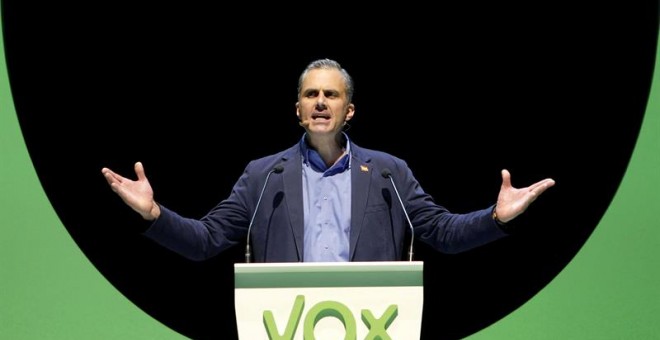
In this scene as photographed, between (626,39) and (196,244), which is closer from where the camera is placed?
(196,244)

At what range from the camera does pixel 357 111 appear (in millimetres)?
3889

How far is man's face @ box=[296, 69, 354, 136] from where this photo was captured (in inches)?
116

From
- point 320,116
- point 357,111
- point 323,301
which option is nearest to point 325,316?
point 323,301

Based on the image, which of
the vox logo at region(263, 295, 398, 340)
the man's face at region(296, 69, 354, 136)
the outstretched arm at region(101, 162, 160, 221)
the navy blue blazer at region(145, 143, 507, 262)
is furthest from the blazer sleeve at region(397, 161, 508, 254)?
the outstretched arm at region(101, 162, 160, 221)

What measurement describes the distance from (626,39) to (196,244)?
1781 millimetres

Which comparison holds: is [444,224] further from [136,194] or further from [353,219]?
[136,194]

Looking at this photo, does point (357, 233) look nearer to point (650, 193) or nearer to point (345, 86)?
point (345, 86)

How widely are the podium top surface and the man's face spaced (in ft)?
1.81

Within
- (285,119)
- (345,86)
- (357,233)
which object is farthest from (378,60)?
(357,233)

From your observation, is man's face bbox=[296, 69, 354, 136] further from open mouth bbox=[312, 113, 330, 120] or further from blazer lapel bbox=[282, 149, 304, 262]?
blazer lapel bbox=[282, 149, 304, 262]

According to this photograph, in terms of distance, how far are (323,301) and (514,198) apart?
2.04 ft

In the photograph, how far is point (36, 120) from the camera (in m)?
3.57

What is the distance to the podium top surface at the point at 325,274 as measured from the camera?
2.52m

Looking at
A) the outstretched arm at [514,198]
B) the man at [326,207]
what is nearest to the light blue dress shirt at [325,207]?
the man at [326,207]
